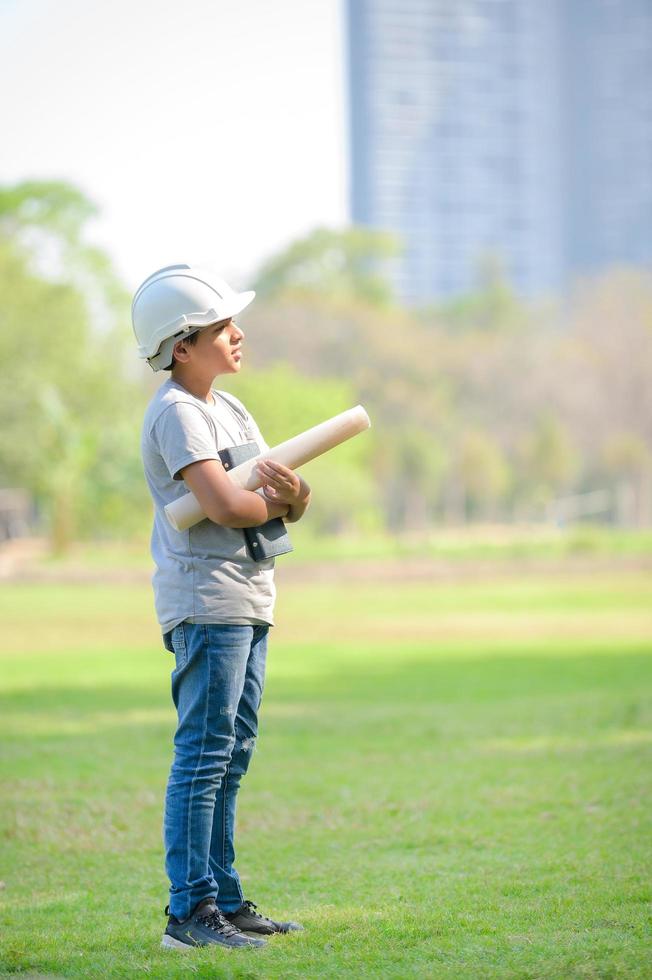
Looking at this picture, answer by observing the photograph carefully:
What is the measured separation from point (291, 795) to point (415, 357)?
5024cm

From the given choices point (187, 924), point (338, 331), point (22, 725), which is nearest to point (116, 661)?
point (22, 725)

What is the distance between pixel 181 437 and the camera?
3.41 meters

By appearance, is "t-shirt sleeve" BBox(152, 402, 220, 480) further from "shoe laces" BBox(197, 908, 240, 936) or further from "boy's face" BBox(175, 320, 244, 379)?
"shoe laces" BBox(197, 908, 240, 936)

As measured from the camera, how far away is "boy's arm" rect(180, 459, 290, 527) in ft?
11.0

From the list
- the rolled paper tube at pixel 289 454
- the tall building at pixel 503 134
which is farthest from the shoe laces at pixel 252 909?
the tall building at pixel 503 134

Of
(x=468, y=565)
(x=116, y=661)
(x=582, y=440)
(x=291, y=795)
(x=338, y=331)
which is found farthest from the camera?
(x=582, y=440)

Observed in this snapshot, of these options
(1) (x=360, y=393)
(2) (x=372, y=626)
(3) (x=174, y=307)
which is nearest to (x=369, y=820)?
(3) (x=174, y=307)

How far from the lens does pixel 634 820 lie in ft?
16.9

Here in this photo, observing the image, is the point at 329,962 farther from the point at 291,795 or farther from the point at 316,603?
the point at 316,603

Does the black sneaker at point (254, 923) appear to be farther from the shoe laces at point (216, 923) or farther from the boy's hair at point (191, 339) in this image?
the boy's hair at point (191, 339)

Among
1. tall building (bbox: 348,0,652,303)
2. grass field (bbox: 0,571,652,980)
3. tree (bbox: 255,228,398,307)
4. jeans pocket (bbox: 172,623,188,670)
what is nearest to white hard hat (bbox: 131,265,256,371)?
jeans pocket (bbox: 172,623,188,670)

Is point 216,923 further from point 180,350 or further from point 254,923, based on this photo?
point 180,350

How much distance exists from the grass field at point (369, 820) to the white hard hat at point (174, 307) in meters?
1.53

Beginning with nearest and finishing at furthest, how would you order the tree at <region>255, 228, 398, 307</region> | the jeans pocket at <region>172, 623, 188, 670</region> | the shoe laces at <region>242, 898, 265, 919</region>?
the jeans pocket at <region>172, 623, 188, 670</region>, the shoe laces at <region>242, 898, 265, 919</region>, the tree at <region>255, 228, 398, 307</region>
